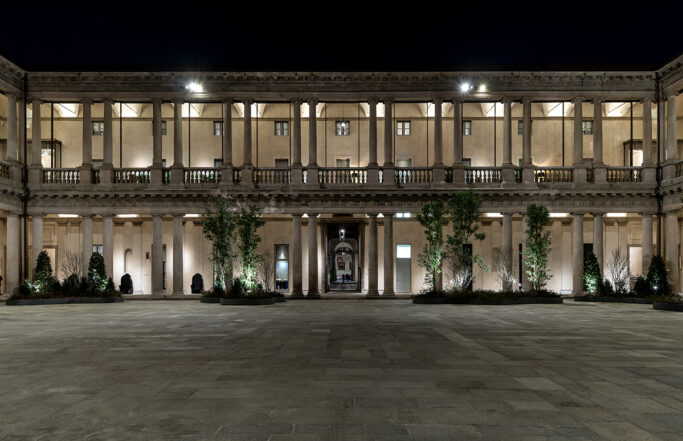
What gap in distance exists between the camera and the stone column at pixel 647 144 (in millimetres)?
28078

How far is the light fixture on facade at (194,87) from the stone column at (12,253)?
12738mm

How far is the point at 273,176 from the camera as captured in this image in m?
29.4

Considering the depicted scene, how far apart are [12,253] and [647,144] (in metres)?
38.3

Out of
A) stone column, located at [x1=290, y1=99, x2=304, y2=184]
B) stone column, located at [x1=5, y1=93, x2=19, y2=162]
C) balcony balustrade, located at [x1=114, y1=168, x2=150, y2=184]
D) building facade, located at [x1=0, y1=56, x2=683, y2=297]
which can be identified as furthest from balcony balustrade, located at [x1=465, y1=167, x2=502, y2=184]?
stone column, located at [x1=5, y1=93, x2=19, y2=162]

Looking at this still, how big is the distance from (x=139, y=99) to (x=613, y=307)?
1128 inches

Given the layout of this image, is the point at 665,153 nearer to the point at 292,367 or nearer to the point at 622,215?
the point at 622,215

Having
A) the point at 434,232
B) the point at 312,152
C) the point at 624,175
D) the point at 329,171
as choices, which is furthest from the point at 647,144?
the point at 312,152

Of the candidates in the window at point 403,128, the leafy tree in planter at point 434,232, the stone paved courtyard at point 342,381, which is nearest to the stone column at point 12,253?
the stone paved courtyard at point 342,381

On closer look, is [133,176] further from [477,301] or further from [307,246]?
[477,301]

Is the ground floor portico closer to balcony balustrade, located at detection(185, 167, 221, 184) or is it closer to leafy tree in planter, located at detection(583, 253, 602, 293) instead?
balcony balustrade, located at detection(185, 167, 221, 184)

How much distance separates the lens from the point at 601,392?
25.0 feet

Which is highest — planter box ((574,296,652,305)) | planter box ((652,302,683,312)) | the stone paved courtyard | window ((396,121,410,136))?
window ((396,121,410,136))

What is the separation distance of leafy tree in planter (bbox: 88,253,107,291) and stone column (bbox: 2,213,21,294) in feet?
17.8

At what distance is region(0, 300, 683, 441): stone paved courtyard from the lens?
6031 millimetres
